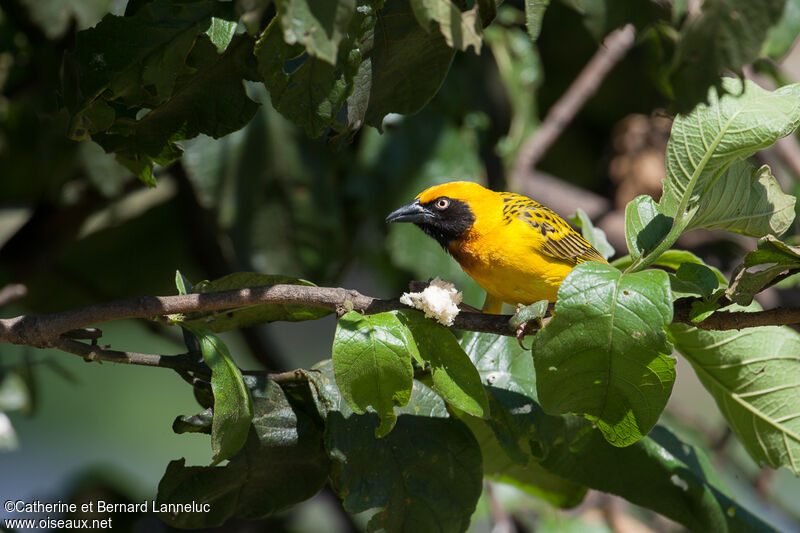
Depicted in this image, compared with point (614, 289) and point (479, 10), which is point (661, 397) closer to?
point (614, 289)

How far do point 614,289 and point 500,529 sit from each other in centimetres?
232

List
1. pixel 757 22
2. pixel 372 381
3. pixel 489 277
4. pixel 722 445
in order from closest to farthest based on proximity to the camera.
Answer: pixel 757 22, pixel 372 381, pixel 489 277, pixel 722 445

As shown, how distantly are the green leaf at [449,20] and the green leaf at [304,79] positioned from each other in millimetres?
234

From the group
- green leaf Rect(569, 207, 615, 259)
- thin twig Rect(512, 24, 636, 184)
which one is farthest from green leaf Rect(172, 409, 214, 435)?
thin twig Rect(512, 24, 636, 184)

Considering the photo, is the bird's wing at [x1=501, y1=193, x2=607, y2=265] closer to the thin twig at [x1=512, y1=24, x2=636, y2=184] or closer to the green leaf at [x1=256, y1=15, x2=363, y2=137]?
the green leaf at [x1=256, y1=15, x2=363, y2=137]

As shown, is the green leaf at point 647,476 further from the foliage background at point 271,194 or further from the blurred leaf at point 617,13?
the blurred leaf at point 617,13

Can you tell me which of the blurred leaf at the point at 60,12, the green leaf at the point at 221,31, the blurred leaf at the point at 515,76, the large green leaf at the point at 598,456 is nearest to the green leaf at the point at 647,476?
the large green leaf at the point at 598,456

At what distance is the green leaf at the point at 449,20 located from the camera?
1.16 m

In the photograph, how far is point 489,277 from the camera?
2.53 metres

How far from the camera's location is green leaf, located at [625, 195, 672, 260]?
58.1 inches

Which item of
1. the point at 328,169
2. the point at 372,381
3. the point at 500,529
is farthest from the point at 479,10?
the point at 500,529

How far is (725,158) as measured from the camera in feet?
4.73

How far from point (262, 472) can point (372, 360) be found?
1.79 ft

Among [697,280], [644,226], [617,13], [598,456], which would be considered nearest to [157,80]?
[617,13]
